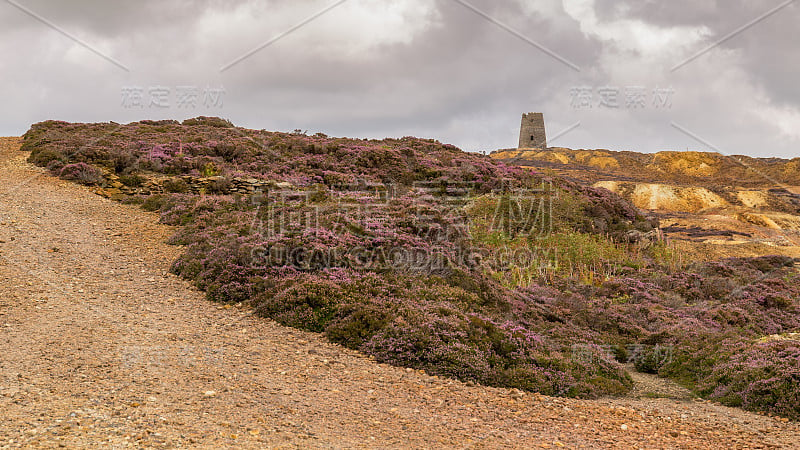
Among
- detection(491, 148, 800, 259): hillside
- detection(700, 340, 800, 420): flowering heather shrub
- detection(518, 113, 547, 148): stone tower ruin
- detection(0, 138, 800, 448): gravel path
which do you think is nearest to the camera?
detection(0, 138, 800, 448): gravel path

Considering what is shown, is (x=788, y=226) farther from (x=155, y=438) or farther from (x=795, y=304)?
(x=155, y=438)

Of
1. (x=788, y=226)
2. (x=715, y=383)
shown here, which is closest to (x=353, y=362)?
(x=715, y=383)

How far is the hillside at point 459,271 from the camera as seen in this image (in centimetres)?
768

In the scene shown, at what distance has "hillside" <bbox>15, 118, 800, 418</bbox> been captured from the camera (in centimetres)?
768

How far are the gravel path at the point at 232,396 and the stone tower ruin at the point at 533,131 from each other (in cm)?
5936

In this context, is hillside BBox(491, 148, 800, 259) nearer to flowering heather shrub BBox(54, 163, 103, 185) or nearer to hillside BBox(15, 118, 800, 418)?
hillside BBox(15, 118, 800, 418)

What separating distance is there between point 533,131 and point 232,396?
62597 millimetres

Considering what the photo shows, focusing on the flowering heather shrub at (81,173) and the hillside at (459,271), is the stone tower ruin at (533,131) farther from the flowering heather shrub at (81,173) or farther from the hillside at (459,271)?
the flowering heather shrub at (81,173)

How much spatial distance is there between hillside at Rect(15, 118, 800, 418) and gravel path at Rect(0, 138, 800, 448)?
21.5 inches

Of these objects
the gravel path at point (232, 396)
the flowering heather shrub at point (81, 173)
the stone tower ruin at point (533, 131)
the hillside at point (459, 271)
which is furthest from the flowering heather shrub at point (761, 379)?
A: the stone tower ruin at point (533, 131)

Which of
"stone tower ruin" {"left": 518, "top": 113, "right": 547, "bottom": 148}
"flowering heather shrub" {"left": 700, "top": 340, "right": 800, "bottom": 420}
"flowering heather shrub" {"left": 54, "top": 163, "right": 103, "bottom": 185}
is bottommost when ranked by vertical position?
"flowering heather shrub" {"left": 700, "top": 340, "right": 800, "bottom": 420}

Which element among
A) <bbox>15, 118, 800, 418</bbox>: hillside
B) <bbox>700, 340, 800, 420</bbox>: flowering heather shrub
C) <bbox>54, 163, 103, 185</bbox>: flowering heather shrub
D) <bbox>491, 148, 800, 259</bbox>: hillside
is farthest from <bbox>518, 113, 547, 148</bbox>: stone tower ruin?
<bbox>700, 340, 800, 420</bbox>: flowering heather shrub

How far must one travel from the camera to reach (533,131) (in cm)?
6406

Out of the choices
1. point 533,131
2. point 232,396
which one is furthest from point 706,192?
point 232,396
